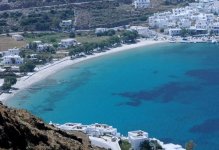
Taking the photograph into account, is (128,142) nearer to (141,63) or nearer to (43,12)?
(141,63)

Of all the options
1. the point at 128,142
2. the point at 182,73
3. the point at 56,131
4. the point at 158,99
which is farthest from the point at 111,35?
the point at 56,131

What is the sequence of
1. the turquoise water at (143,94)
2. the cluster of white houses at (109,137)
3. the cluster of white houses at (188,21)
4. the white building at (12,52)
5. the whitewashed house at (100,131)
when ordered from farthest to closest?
the cluster of white houses at (188,21) < the white building at (12,52) < the turquoise water at (143,94) < the whitewashed house at (100,131) < the cluster of white houses at (109,137)

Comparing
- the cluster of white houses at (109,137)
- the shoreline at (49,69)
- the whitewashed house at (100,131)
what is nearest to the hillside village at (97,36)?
the shoreline at (49,69)

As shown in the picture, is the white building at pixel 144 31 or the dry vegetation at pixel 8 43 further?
the white building at pixel 144 31

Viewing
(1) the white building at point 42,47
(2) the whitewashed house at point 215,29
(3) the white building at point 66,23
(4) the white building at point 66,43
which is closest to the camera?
(1) the white building at point 42,47

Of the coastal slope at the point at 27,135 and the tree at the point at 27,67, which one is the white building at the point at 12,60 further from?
the coastal slope at the point at 27,135

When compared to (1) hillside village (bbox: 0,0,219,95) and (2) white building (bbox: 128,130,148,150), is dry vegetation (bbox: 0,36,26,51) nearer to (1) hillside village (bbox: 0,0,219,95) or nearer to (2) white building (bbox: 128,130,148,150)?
(1) hillside village (bbox: 0,0,219,95)
